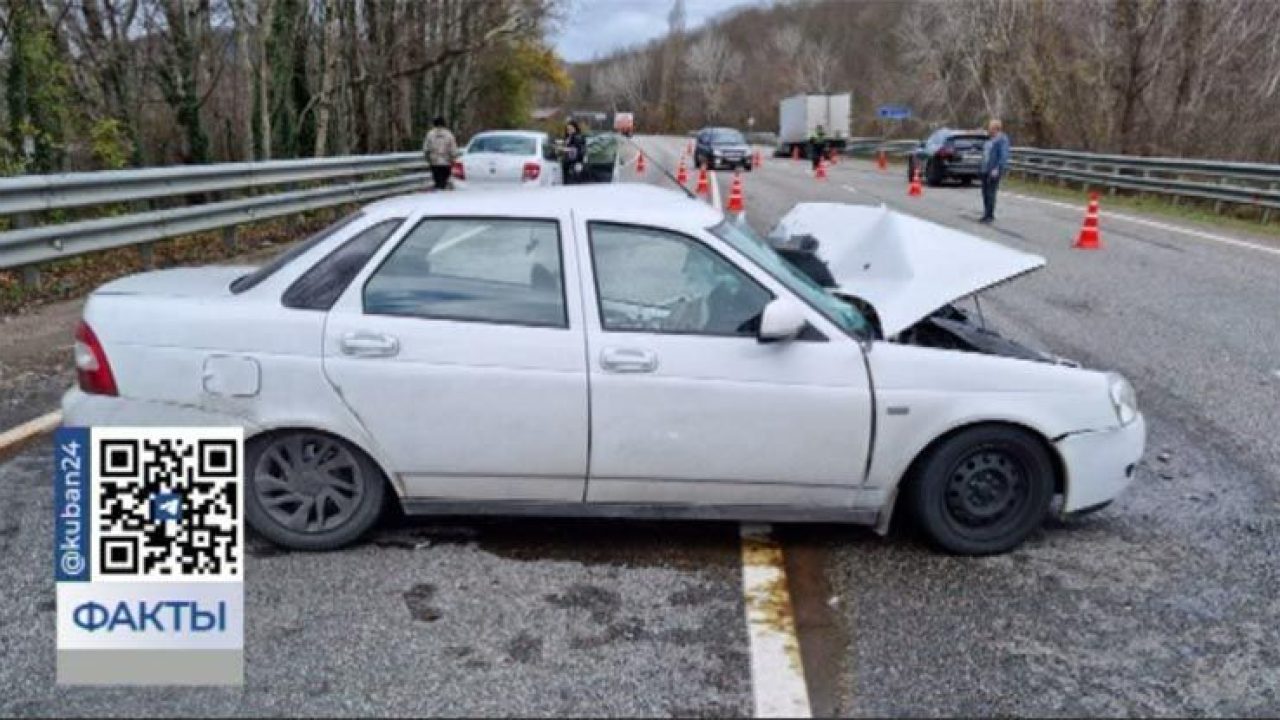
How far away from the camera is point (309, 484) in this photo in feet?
12.8

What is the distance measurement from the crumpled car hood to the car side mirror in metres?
0.54

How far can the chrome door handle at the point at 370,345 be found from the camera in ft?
12.2

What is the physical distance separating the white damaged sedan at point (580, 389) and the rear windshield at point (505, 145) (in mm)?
14988

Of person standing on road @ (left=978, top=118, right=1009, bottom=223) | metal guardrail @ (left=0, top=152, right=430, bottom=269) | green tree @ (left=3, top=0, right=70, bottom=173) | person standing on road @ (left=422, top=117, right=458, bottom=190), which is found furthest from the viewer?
person standing on road @ (left=422, top=117, right=458, bottom=190)

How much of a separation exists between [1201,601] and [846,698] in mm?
1625

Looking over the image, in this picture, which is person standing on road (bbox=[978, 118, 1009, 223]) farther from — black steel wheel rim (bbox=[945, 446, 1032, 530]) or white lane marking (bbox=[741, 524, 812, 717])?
white lane marking (bbox=[741, 524, 812, 717])

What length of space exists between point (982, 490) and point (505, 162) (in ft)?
49.8

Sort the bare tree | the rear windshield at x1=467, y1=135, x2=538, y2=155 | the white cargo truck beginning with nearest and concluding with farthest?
the rear windshield at x1=467, y1=135, x2=538, y2=155, the white cargo truck, the bare tree

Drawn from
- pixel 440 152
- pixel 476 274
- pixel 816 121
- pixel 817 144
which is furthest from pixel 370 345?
pixel 816 121

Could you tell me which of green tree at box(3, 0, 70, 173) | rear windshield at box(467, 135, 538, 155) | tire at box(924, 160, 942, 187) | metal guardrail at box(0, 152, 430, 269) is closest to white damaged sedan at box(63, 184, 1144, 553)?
metal guardrail at box(0, 152, 430, 269)

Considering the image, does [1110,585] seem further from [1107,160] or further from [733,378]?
[1107,160]

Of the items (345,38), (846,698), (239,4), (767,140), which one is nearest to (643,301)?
(846,698)

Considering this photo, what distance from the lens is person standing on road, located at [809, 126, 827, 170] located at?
43.8 meters

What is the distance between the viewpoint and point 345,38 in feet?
88.3
